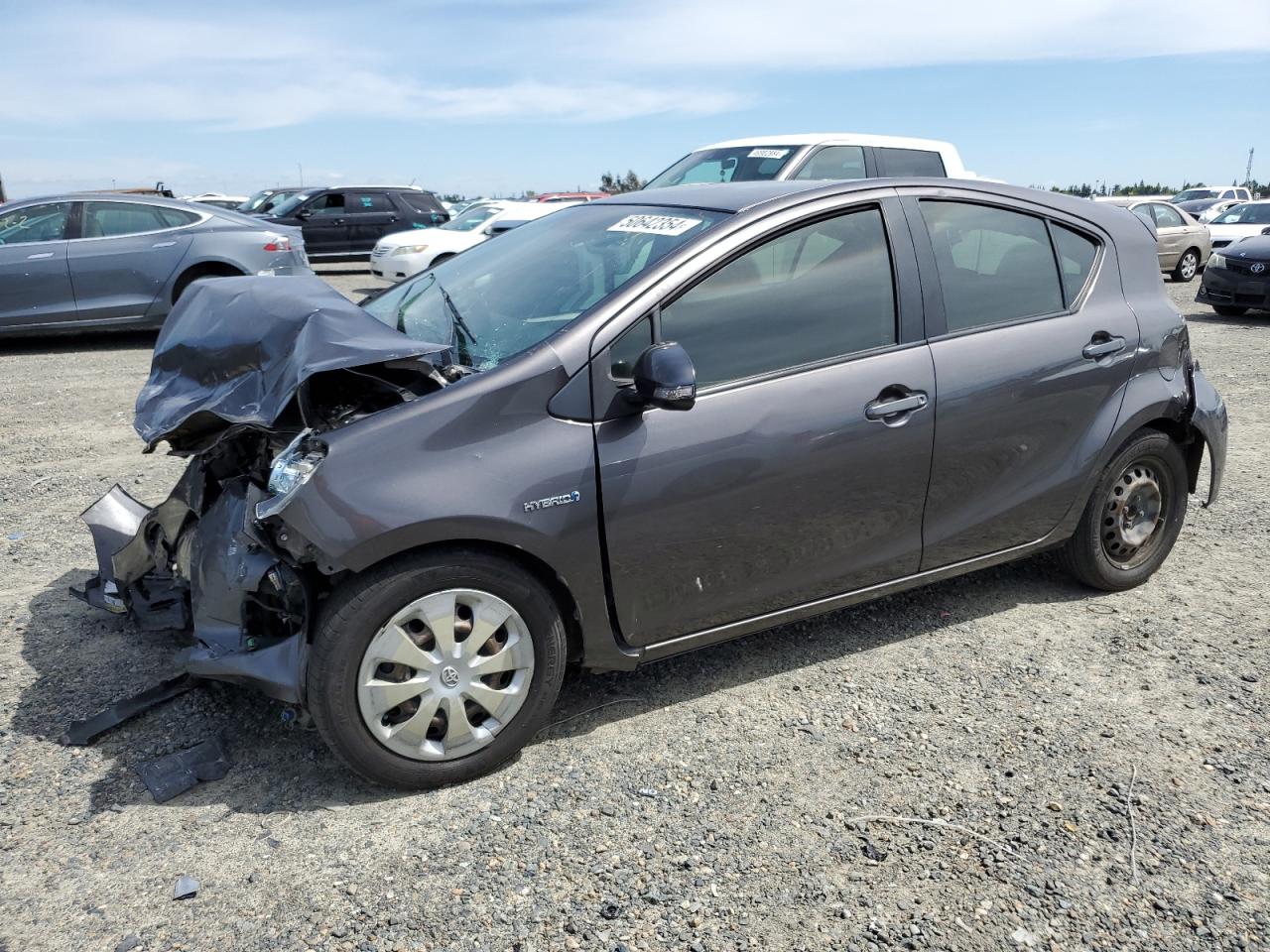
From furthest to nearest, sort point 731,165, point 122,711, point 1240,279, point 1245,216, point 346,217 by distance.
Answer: point 1245,216
point 346,217
point 1240,279
point 731,165
point 122,711

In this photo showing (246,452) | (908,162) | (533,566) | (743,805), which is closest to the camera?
(743,805)

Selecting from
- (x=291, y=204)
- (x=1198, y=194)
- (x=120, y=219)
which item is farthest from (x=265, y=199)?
(x=1198, y=194)

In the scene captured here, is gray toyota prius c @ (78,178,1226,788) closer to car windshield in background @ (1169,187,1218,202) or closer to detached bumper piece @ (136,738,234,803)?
detached bumper piece @ (136,738,234,803)

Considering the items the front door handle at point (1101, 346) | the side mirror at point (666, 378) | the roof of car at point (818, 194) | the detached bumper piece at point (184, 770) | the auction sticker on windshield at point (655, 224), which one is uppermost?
the roof of car at point (818, 194)

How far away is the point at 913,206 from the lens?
374cm

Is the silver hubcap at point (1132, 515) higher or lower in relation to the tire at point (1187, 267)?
higher

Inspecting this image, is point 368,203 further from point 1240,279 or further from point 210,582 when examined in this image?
point 210,582

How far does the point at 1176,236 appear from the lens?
18641 millimetres

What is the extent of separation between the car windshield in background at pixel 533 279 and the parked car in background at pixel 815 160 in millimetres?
4635

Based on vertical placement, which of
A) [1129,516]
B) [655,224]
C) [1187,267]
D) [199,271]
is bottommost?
[1187,267]

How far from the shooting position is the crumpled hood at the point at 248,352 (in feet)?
10.1

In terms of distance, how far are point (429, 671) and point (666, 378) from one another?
3.61 feet

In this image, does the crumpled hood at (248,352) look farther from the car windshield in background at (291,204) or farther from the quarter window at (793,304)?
the car windshield in background at (291,204)

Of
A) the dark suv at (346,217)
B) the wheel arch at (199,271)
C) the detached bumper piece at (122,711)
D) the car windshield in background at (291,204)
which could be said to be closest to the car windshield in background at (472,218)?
the dark suv at (346,217)
